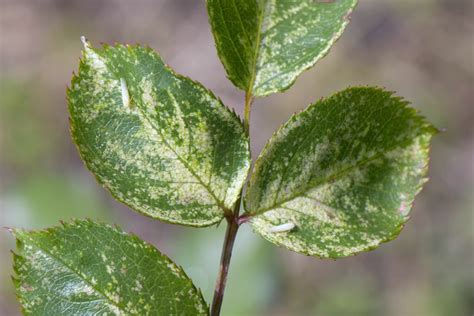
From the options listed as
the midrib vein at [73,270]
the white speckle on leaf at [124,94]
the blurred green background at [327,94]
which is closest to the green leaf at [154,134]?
the white speckle on leaf at [124,94]

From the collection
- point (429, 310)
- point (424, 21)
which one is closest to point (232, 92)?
point (424, 21)

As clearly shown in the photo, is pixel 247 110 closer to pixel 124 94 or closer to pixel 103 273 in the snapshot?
pixel 124 94

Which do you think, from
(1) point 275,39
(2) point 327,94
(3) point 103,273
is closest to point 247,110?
(1) point 275,39

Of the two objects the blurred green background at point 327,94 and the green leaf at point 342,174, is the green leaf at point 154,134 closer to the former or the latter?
the green leaf at point 342,174

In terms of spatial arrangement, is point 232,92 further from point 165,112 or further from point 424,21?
point 165,112

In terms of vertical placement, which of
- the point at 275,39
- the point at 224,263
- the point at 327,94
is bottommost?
the point at 224,263

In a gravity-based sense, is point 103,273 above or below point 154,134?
below
